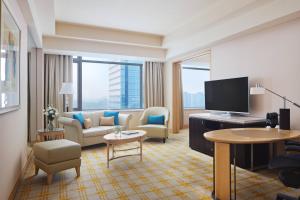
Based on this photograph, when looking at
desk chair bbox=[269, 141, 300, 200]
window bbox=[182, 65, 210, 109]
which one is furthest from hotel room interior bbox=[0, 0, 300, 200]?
window bbox=[182, 65, 210, 109]

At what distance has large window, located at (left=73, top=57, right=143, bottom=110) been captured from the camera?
20.4 ft

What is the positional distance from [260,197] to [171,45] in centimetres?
444

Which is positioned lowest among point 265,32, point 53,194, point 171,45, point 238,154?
point 53,194

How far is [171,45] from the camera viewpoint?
586cm

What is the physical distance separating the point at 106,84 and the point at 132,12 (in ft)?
9.80

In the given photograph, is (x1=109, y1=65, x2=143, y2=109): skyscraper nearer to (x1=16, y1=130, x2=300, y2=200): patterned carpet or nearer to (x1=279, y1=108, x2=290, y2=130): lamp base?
(x1=16, y1=130, x2=300, y2=200): patterned carpet

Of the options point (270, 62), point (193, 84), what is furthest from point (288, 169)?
point (193, 84)

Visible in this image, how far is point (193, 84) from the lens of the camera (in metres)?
8.30

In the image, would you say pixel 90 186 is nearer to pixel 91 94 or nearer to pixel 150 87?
pixel 91 94

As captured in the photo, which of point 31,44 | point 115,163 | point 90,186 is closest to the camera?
point 90,186

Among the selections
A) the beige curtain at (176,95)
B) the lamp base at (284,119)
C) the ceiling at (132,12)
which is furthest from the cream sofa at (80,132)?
the lamp base at (284,119)

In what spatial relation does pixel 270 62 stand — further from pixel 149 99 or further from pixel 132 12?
pixel 149 99

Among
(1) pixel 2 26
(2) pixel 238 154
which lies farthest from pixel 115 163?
(1) pixel 2 26

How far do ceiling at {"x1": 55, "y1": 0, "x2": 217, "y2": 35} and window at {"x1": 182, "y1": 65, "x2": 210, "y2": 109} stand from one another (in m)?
3.11
